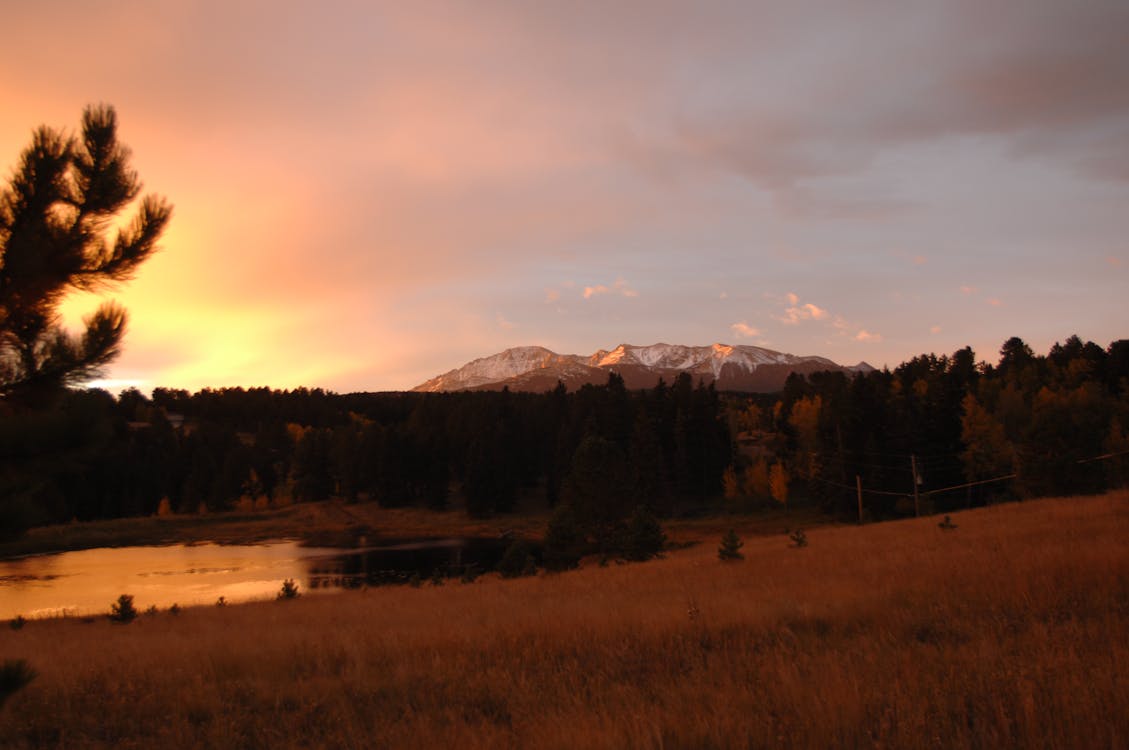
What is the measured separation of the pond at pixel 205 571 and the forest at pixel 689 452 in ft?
22.4

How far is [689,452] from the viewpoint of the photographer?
83938 millimetres

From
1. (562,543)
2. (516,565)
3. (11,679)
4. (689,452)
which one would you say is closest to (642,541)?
(562,543)

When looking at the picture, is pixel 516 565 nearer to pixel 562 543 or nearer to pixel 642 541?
pixel 562 543

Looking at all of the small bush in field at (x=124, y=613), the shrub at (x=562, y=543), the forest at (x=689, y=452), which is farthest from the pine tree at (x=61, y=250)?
the shrub at (x=562, y=543)

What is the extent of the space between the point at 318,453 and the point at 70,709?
109m

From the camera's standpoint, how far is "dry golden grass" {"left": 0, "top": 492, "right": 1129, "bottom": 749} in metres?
5.25

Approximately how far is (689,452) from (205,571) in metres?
55.3

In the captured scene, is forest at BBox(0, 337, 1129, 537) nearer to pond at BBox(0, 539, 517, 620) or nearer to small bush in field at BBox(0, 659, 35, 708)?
small bush in field at BBox(0, 659, 35, 708)

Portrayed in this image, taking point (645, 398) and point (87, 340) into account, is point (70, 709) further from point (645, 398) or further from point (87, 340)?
point (645, 398)

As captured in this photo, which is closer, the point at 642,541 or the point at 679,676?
the point at 679,676

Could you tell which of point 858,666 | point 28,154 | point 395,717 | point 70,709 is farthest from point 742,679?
point 28,154

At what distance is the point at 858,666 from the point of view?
266 inches

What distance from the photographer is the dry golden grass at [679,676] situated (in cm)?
525

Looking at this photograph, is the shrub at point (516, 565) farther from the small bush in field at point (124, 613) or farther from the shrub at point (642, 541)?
the small bush in field at point (124, 613)
